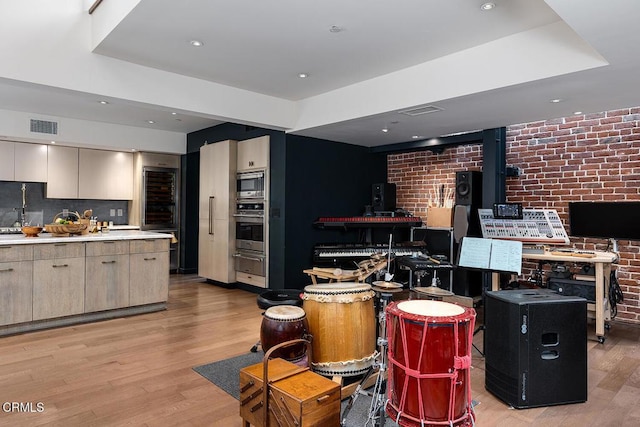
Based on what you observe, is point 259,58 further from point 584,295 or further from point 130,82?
point 584,295

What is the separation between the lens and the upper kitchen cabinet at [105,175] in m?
6.87

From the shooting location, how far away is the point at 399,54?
365cm

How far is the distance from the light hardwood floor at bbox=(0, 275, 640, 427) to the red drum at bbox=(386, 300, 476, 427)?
62 cm

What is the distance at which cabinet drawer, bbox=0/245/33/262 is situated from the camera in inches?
151

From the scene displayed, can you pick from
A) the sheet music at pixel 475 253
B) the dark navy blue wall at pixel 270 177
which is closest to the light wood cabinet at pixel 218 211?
the dark navy blue wall at pixel 270 177

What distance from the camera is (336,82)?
4.49m

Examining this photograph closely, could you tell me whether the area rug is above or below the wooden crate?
below

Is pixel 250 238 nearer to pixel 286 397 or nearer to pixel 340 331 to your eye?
pixel 340 331

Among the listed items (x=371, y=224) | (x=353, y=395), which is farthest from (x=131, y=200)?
(x=353, y=395)

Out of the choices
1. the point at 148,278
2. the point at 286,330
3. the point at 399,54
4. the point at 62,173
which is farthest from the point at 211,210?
the point at 286,330

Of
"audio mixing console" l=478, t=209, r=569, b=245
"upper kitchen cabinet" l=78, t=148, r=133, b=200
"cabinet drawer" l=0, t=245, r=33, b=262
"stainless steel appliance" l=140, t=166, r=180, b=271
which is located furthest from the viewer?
"stainless steel appliance" l=140, t=166, r=180, b=271

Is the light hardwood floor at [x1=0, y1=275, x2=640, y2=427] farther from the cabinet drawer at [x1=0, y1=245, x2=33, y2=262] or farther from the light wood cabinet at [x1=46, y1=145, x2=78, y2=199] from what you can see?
the light wood cabinet at [x1=46, y1=145, x2=78, y2=199]

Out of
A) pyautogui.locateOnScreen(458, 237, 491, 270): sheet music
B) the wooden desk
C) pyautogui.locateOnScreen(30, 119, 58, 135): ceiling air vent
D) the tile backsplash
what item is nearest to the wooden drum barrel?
pyautogui.locateOnScreen(458, 237, 491, 270): sheet music

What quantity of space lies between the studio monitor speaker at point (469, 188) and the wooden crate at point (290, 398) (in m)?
3.70
